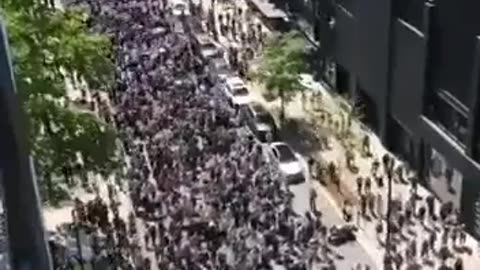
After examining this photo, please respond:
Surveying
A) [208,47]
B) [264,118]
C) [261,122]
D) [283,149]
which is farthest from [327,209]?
[208,47]

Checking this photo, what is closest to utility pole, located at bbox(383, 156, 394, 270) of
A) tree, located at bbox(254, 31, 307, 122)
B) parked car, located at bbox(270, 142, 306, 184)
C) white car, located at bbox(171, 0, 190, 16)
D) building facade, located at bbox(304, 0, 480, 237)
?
building facade, located at bbox(304, 0, 480, 237)

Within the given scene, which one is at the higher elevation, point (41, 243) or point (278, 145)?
point (41, 243)

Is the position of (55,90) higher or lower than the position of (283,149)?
higher

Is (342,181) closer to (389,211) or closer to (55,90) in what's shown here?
(389,211)

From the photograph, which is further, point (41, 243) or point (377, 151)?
point (377, 151)

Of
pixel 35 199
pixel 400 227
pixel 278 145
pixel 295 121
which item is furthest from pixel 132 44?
pixel 35 199

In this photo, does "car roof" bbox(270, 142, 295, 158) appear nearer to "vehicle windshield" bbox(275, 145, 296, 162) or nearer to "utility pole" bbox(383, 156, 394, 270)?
"vehicle windshield" bbox(275, 145, 296, 162)

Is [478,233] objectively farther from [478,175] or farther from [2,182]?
[2,182]
